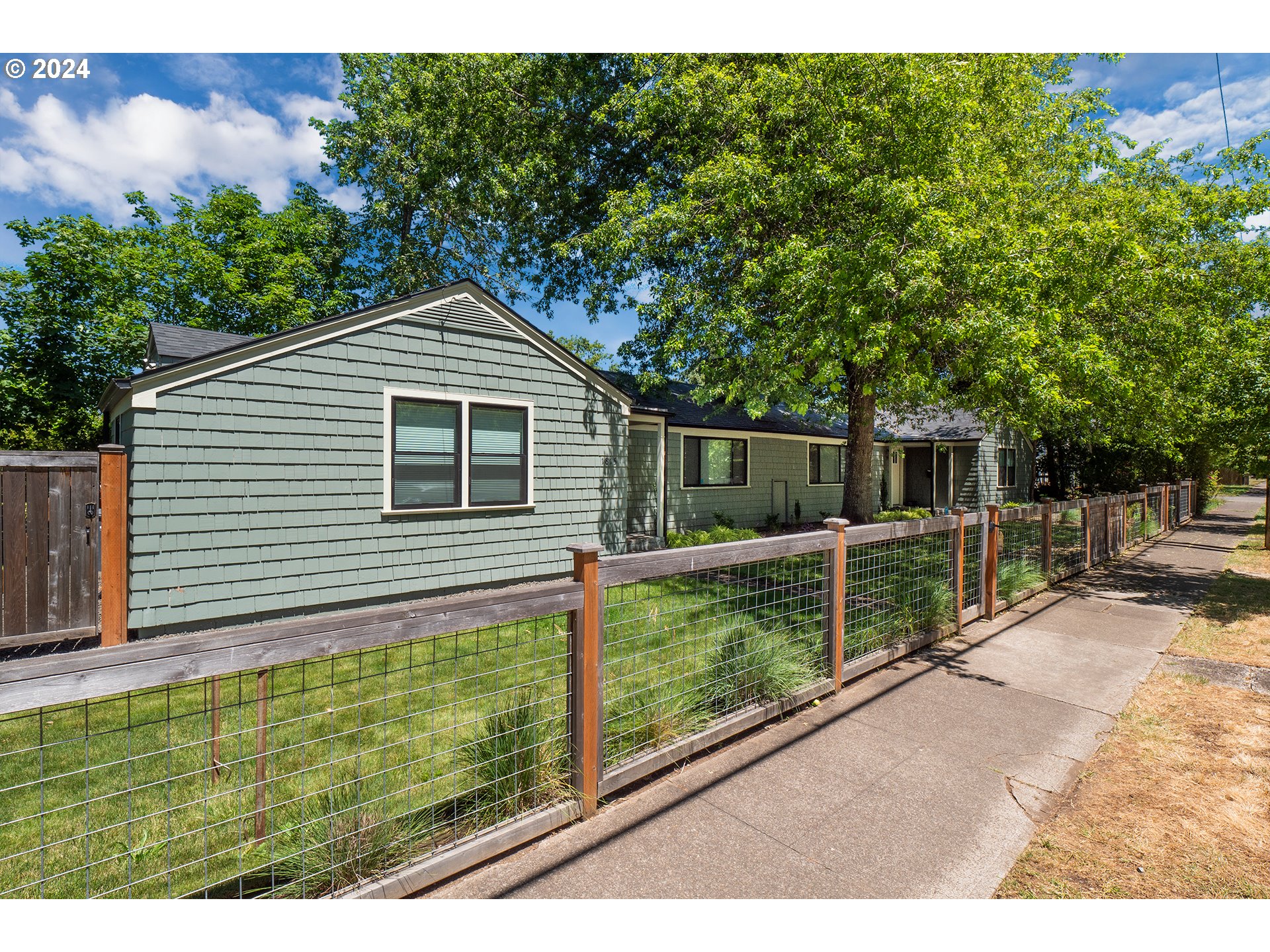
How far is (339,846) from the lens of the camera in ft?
7.50

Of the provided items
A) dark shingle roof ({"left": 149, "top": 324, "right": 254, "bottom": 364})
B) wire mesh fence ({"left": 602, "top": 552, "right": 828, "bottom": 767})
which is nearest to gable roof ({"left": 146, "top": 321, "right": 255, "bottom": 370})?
dark shingle roof ({"left": 149, "top": 324, "right": 254, "bottom": 364})

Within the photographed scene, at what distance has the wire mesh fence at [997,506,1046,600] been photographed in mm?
7094

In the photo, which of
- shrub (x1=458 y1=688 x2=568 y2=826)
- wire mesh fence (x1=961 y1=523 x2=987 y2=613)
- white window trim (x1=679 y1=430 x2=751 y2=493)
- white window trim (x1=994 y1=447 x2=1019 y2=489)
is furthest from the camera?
white window trim (x1=994 y1=447 x2=1019 y2=489)

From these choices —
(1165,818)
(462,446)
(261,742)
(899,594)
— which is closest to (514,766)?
(261,742)

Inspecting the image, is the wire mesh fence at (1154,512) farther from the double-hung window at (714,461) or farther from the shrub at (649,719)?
the shrub at (649,719)

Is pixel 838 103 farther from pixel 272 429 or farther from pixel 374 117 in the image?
pixel 374 117

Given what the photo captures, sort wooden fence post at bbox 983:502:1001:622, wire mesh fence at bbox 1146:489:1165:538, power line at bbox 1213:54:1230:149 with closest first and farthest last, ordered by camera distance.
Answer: wooden fence post at bbox 983:502:1001:622 → power line at bbox 1213:54:1230:149 → wire mesh fence at bbox 1146:489:1165:538

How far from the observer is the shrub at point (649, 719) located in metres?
3.21

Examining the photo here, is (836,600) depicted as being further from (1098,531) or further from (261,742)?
(1098,531)

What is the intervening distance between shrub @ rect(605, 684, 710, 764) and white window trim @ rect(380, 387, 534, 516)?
5.02 metres

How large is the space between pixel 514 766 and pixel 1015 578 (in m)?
7.01

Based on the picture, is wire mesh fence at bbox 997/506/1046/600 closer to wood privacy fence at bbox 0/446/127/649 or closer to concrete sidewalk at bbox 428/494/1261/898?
concrete sidewalk at bbox 428/494/1261/898

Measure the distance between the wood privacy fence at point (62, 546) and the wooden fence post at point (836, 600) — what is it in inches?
263

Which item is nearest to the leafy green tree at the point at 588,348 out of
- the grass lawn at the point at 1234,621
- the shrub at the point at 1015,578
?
the shrub at the point at 1015,578
